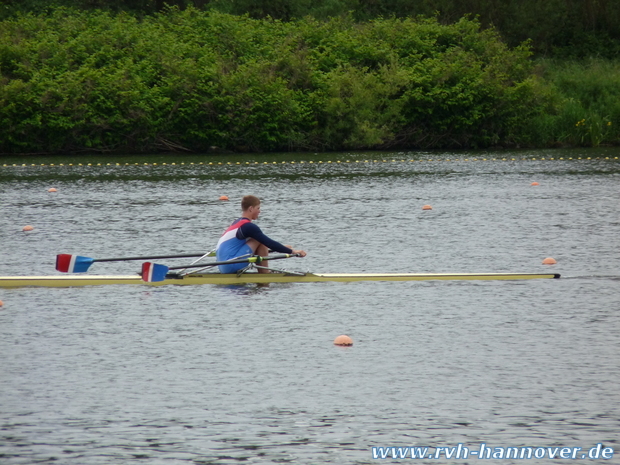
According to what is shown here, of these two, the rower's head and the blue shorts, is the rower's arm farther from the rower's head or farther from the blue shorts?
the blue shorts

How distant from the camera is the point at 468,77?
132 ft

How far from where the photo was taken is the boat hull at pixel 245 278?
42.8 ft

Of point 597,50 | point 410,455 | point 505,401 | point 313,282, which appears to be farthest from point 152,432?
point 597,50

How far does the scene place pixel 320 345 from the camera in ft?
32.9

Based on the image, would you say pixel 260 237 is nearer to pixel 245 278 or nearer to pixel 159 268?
pixel 245 278

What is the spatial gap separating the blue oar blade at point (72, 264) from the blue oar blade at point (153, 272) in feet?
3.45

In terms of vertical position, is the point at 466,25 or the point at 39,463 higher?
the point at 466,25

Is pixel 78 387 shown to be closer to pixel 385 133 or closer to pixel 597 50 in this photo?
Answer: pixel 385 133

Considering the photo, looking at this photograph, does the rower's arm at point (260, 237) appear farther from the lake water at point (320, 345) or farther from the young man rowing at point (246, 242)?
the lake water at point (320, 345)

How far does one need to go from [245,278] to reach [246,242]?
0.46 m

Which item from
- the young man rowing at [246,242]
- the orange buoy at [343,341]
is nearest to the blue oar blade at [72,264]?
the young man rowing at [246,242]

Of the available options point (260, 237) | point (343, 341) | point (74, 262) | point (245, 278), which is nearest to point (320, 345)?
point (343, 341)

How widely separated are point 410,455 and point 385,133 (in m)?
31.9

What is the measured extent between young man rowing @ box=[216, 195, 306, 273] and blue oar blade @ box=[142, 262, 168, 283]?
802 mm
